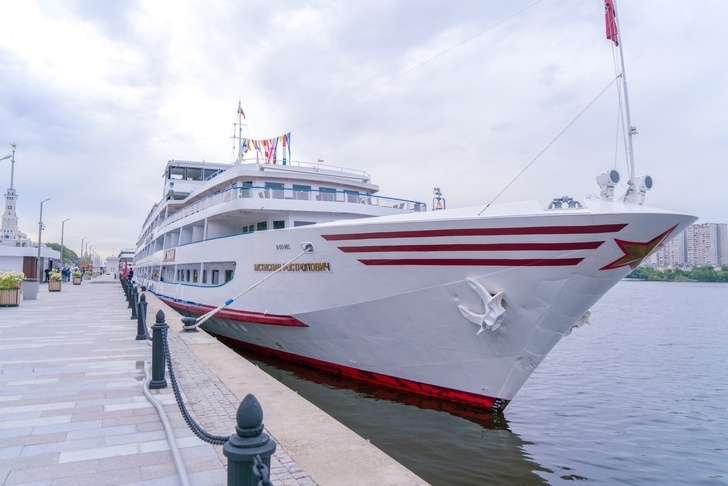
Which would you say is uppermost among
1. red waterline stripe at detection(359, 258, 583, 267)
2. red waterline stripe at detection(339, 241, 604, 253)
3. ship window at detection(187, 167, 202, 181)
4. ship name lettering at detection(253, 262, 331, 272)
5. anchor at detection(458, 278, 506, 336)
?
ship window at detection(187, 167, 202, 181)

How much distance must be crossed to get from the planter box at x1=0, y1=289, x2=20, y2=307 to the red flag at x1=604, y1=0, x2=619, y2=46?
68.5 ft

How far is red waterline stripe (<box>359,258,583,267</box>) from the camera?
682cm

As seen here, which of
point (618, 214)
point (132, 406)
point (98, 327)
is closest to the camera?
point (132, 406)

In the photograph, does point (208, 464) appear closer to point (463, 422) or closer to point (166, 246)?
point (463, 422)

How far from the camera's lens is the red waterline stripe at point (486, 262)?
6.82 metres

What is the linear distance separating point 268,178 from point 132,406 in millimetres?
9588

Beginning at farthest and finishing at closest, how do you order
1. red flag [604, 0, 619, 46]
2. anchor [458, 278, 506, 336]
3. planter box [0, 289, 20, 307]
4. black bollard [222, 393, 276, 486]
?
planter box [0, 289, 20, 307] < red flag [604, 0, 619, 46] < anchor [458, 278, 506, 336] < black bollard [222, 393, 276, 486]

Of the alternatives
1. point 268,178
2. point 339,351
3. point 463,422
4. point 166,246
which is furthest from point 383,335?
point 166,246

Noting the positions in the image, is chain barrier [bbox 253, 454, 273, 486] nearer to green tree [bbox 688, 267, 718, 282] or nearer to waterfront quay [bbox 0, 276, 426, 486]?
waterfront quay [bbox 0, 276, 426, 486]

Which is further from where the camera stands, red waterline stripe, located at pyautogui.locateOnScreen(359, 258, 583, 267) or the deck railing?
the deck railing

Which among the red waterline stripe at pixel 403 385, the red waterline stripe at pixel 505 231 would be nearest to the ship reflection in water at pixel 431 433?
the red waterline stripe at pixel 403 385

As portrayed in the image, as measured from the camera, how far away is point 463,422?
7.84m

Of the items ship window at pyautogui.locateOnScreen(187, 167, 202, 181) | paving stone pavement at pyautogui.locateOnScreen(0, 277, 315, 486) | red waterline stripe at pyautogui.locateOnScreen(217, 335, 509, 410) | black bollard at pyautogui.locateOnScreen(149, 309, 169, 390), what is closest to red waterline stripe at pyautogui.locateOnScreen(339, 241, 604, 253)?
red waterline stripe at pyautogui.locateOnScreen(217, 335, 509, 410)

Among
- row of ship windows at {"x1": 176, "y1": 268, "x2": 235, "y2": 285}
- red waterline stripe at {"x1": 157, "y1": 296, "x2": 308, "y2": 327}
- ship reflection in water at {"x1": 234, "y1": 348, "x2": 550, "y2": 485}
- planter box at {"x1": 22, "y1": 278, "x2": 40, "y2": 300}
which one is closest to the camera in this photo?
ship reflection in water at {"x1": 234, "y1": 348, "x2": 550, "y2": 485}
